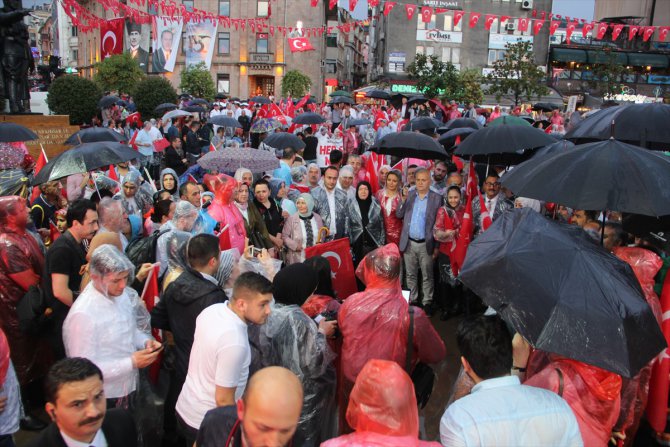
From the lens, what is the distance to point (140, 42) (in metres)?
51.4

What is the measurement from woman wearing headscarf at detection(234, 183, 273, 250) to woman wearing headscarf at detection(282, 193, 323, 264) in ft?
0.73

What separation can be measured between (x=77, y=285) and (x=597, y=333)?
340 centimetres

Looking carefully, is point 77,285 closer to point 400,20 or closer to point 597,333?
point 597,333

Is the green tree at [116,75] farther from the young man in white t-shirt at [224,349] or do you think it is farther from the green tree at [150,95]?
the young man in white t-shirt at [224,349]

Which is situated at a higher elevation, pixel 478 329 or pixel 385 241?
pixel 478 329

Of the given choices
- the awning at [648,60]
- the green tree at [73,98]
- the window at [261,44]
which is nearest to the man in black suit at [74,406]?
the green tree at [73,98]

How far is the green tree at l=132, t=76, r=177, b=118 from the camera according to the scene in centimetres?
1994

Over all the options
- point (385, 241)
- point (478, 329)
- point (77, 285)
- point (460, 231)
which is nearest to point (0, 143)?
point (77, 285)

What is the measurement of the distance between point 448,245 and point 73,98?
1373 cm

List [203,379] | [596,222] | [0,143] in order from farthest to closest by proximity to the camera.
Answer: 1. [0,143]
2. [596,222]
3. [203,379]

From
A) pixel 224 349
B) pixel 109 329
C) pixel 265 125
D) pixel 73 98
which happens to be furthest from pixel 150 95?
pixel 224 349

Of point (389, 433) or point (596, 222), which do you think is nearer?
point (389, 433)

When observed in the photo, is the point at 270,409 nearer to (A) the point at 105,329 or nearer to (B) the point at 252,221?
(A) the point at 105,329

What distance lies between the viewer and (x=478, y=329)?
8.30 ft
